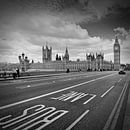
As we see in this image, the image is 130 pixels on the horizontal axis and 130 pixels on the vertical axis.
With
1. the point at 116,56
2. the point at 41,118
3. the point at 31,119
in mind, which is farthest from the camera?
the point at 116,56

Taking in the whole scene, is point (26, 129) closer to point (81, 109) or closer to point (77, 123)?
point (77, 123)

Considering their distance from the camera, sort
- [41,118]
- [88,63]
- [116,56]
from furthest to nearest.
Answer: [116,56]
[88,63]
[41,118]

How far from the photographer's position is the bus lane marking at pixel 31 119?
3.99 metres

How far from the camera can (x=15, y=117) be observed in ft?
15.2

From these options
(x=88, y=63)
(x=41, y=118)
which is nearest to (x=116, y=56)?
(x=88, y=63)

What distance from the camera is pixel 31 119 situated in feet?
14.7

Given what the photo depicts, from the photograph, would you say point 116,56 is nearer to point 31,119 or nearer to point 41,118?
point 41,118

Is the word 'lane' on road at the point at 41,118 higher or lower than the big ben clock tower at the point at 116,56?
lower

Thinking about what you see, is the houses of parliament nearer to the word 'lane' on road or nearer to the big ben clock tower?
the big ben clock tower

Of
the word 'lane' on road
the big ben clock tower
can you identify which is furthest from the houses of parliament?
the word 'lane' on road

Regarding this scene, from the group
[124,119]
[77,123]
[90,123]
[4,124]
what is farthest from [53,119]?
Result: [124,119]

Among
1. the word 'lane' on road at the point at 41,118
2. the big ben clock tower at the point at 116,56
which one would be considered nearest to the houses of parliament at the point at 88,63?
the big ben clock tower at the point at 116,56

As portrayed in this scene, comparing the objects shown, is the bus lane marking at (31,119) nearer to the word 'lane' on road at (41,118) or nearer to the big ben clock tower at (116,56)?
the word 'lane' on road at (41,118)

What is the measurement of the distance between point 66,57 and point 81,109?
172 metres
